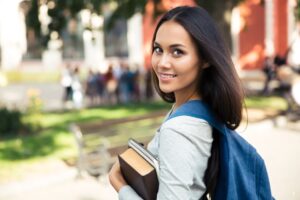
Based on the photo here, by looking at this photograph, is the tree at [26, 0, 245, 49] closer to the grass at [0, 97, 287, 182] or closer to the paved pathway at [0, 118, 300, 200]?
the grass at [0, 97, 287, 182]

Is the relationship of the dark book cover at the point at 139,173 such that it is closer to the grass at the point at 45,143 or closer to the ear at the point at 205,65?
the ear at the point at 205,65

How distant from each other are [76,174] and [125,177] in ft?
16.5

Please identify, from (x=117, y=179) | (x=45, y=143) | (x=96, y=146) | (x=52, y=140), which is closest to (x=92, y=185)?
(x=96, y=146)

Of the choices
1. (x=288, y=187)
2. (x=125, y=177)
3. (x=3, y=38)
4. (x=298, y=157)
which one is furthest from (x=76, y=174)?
(x=3, y=38)

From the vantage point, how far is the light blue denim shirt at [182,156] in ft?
4.10

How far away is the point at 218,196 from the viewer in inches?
54.2

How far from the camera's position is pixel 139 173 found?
1.35 m

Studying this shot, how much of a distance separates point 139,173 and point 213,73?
400 millimetres

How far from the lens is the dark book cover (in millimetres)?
1325

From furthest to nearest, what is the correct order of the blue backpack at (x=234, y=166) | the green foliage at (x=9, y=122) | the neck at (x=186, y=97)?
the green foliage at (x=9, y=122), the neck at (x=186, y=97), the blue backpack at (x=234, y=166)

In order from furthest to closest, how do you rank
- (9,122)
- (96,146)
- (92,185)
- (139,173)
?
(9,122) < (96,146) < (92,185) < (139,173)

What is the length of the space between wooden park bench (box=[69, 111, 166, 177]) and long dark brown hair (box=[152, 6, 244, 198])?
4486 mm

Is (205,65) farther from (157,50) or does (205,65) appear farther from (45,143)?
(45,143)

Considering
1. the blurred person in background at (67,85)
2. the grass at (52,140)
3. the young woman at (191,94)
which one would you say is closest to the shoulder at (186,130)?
the young woman at (191,94)
